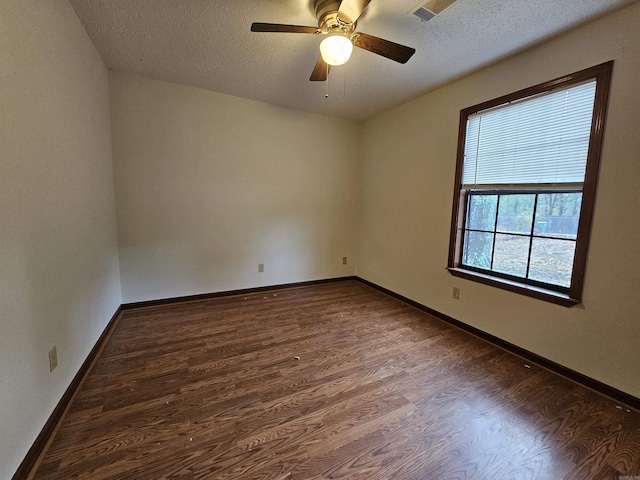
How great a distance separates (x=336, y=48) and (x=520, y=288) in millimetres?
2295

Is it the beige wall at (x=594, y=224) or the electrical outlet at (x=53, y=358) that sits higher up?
the beige wall at (x=594, y=224)

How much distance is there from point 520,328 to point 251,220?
10.1 ft

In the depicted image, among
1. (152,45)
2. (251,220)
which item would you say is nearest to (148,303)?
(251,220)

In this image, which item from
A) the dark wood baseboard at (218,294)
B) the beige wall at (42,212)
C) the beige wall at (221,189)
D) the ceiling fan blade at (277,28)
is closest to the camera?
the beige wall at (42,212)

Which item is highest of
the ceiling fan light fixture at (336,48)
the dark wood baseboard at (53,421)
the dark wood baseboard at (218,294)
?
the ceiling fan light fixture at (336,48)

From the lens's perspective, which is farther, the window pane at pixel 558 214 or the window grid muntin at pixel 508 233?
the window grid muntin at pixel 508 233

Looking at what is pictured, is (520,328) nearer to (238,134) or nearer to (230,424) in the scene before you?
(230,424)

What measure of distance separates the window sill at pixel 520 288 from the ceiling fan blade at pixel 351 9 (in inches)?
91.9

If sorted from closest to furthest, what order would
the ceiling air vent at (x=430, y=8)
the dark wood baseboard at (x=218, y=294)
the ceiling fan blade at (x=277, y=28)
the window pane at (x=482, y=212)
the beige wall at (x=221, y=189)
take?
1. the ceiling fan blade at (x=277, y=28)
2. the ceiling air vent at (x=430, y=8)
3. the window pane at (x=482, y=212)
4. the beige wall at (x=221, y=189)
5. the dark wood baseboard at (x=218, y=294)

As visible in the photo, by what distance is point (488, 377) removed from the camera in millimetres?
1922

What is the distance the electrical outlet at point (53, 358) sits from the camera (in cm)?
142

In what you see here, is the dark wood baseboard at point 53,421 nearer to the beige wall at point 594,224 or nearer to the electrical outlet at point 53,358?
the electrical outlet at point 53,358

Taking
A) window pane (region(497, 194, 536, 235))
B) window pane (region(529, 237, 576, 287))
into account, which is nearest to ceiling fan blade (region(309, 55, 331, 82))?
window pane (region(497, 194, 536, 235))

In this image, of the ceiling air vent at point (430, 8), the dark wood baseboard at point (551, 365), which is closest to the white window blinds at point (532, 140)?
the ceiling air vent at point (430, 8)
